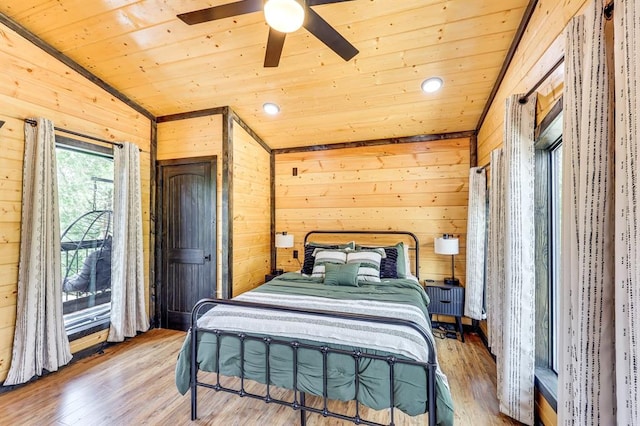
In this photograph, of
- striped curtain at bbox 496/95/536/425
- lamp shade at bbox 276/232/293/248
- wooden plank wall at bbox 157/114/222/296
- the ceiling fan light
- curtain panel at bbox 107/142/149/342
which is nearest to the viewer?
the ceiling fan light

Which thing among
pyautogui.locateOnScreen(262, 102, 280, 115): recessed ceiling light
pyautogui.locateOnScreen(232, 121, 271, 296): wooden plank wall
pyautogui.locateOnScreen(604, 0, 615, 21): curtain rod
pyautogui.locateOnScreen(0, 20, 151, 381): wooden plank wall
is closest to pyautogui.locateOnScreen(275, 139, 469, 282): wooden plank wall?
pyautogui.locateOnScreen(232, 121, 271, 296): wooden plank wall

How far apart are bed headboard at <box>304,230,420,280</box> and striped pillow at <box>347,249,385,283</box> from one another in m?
0.60

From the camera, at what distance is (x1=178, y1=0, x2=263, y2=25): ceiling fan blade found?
1.68 m

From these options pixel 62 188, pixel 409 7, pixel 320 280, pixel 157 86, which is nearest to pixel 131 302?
pixel 62 188

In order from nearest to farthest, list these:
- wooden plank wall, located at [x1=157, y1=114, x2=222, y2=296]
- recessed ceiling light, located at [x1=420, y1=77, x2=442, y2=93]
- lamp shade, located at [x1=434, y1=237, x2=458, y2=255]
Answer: recessed ceiling light, located at [x1=420, y1=77, x2=442, y2=93], lamp shade, located at [x1=434, y1=237, x2=458, y2=255], wooden plank wall, located at [x1=157, y1=114, x2=222, y2=296]

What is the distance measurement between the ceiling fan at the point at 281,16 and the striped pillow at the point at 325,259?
2153 millimetres

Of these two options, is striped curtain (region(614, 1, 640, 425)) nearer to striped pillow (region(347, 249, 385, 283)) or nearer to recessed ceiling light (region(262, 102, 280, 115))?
striped pillow (region(347, 249, 385, 283))

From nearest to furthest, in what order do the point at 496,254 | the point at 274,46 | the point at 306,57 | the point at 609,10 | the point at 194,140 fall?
the point at 609,10 → the point at 274,46 → the point at 496,254 → the point at 306,57 → the point at 194,140

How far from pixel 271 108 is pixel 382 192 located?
6.11ft

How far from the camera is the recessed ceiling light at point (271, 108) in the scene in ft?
11.2

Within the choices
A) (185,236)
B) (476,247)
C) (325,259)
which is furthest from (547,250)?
(185,236)

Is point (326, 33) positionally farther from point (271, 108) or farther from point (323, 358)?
point (323, 358)

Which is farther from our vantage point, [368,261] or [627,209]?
[368,261]

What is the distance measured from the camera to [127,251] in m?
3.40
